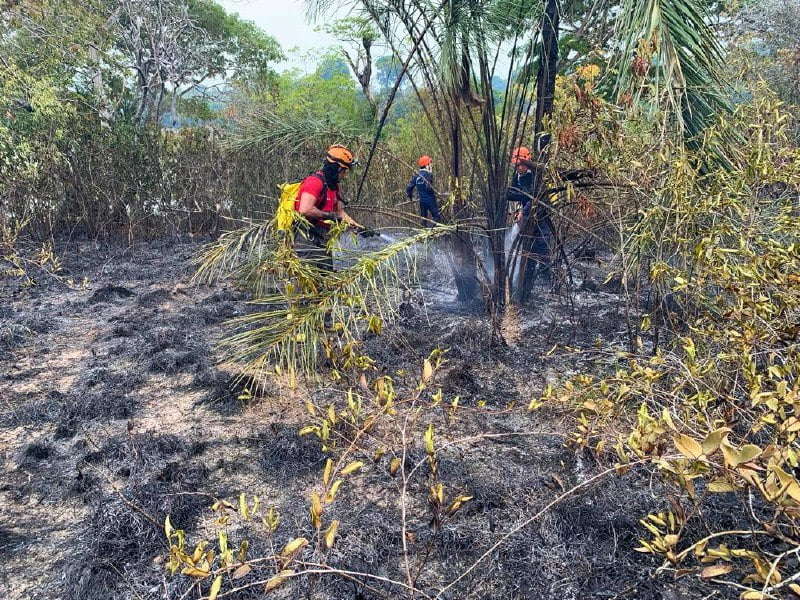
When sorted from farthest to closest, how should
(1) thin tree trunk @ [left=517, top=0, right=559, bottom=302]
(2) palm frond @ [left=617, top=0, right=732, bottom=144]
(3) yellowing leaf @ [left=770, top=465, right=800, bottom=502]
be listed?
(1) thin tree trunk @ [left=517, top=0, right=559, bottom=302] → (2) palm frond @ [left=617, top=0, right=732, bottom=144] → (3) yellowing leaf @ [left=770, top=465, right=800, bottom=502]

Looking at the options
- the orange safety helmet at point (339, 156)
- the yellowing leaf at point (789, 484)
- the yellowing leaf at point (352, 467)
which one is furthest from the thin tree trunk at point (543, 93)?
the yellowing leaf at point (789, 484)

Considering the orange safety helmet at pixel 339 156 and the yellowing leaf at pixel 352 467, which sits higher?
the orange safety helmet at pixel 339 156

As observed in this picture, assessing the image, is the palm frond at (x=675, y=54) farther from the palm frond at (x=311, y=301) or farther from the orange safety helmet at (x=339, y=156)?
the orange safety helmet at (x=339, y=156)

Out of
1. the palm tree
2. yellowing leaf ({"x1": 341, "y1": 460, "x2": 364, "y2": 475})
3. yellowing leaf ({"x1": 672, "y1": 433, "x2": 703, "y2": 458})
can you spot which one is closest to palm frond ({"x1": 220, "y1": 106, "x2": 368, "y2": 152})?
the palm tree

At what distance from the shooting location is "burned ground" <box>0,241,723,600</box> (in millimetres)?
2061

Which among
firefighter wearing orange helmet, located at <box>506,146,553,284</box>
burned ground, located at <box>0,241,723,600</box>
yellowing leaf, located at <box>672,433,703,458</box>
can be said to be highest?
firefighter wearing orange helmet, located at <box>506,146,553,284</box>

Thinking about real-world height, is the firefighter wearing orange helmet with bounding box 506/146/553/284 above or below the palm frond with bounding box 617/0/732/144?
below

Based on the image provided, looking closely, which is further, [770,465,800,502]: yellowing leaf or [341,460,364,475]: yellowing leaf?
[341,460,364,475]: yellowing leaf

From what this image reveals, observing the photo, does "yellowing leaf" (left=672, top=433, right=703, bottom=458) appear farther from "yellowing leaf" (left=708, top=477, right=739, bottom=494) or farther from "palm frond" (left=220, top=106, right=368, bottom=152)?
"palm frond" (left=220, top=106, right=368, bottom=152)

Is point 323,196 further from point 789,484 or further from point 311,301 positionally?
point 789,484

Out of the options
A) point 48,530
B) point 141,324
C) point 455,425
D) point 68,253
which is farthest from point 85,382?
point 68,253

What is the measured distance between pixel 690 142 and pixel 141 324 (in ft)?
14.9

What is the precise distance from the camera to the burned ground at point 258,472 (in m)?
2.06

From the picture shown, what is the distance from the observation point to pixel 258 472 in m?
2.81
